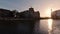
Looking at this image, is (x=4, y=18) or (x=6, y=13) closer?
(x=4, y=18)

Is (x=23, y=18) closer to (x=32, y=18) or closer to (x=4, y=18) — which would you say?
(x=32, y=18)

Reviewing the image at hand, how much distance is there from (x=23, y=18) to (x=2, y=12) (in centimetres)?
2424

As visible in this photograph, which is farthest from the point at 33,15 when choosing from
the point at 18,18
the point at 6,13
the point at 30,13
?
the point at 6,13

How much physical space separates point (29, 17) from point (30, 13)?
459 cm

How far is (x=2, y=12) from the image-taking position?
171 metres

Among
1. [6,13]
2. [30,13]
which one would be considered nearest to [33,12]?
[30,13]

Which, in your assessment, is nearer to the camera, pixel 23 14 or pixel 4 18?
pixel 4 18

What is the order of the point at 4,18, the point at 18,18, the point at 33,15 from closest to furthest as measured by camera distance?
the point at 4,18 < the point at 18,18 < the point at 33,15

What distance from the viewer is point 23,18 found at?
6762 inches

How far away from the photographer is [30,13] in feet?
563

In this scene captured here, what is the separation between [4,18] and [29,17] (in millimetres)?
32363

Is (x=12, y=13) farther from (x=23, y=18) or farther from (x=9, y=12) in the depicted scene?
(x=23, y=18)

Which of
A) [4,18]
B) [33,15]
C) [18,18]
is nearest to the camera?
[4,18]

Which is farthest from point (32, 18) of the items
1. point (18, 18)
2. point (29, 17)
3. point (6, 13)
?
point (6, 13)
